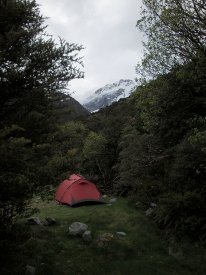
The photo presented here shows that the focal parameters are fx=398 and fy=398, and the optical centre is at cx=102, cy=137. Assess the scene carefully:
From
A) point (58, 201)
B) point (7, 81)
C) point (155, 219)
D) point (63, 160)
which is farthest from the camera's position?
point (58, 201)

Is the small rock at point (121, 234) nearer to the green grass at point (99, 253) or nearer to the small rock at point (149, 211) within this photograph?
the green grass at point (99, 253)

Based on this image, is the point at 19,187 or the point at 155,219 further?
the point at 155,219

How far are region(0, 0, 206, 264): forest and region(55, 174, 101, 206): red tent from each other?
3075mm

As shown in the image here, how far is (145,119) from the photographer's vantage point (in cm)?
2006

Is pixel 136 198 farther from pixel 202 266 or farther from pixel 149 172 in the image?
pixel 202 266

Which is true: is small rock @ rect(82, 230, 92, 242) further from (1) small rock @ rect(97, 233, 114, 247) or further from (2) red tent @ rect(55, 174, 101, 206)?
(2) red tent @ rect(55, 174, 101, 206)

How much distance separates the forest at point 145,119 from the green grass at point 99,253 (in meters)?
0.98

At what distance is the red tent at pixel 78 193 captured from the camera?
Result: 81.7 feet

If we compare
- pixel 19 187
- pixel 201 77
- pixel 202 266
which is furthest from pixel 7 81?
pixel 202 266

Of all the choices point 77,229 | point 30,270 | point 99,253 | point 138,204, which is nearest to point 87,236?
point 77,229

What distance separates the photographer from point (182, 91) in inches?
740

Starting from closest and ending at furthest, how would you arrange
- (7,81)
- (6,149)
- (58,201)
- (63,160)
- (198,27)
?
(6,149), (63,160), (7,81), (198,27), (58,201)

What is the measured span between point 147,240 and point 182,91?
7062 mm

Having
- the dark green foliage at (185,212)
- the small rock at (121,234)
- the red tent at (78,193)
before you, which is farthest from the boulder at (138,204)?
the dark green foliage at (185,212)
